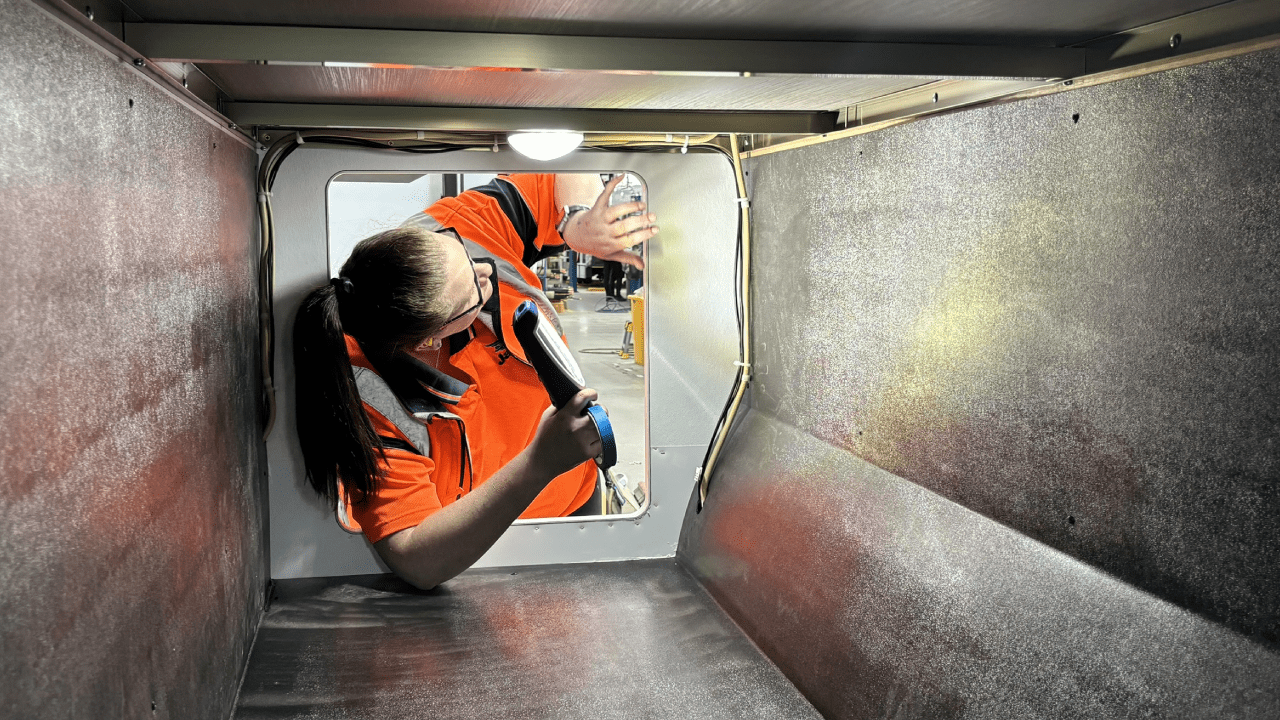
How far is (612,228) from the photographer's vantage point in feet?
7.88

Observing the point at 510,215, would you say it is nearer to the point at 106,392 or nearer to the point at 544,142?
the point at 544,142

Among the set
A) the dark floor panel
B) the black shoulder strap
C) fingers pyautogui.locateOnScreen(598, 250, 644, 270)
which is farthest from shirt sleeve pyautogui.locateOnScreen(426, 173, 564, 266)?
the dark floor panel

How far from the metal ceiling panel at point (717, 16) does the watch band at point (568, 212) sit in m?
1.36

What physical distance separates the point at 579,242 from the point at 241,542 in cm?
117

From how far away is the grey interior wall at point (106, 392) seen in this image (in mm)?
749

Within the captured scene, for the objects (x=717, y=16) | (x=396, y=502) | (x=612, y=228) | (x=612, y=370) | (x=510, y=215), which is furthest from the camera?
(x=612, y=370)

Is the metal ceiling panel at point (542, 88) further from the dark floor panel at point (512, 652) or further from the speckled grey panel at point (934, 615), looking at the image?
the dark floor panel at point (512, 652)

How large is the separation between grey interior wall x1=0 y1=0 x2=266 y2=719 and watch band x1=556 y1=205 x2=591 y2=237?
1.13 meters

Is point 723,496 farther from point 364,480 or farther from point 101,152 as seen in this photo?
point 101,152

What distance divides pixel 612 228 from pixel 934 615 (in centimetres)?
140

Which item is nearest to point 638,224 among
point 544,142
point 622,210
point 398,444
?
point 622,210

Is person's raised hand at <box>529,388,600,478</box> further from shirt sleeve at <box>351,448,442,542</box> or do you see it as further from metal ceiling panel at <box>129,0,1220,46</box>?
metal ceiling panel at <box>129,0,1220,46</box>

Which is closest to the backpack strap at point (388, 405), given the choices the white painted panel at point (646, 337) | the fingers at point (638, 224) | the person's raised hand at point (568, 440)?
the white painted panel at point (646, 337)

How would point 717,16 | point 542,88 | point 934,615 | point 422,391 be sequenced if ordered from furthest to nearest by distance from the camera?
point 422,391, point 542,88, point 934,615, point 717,16
